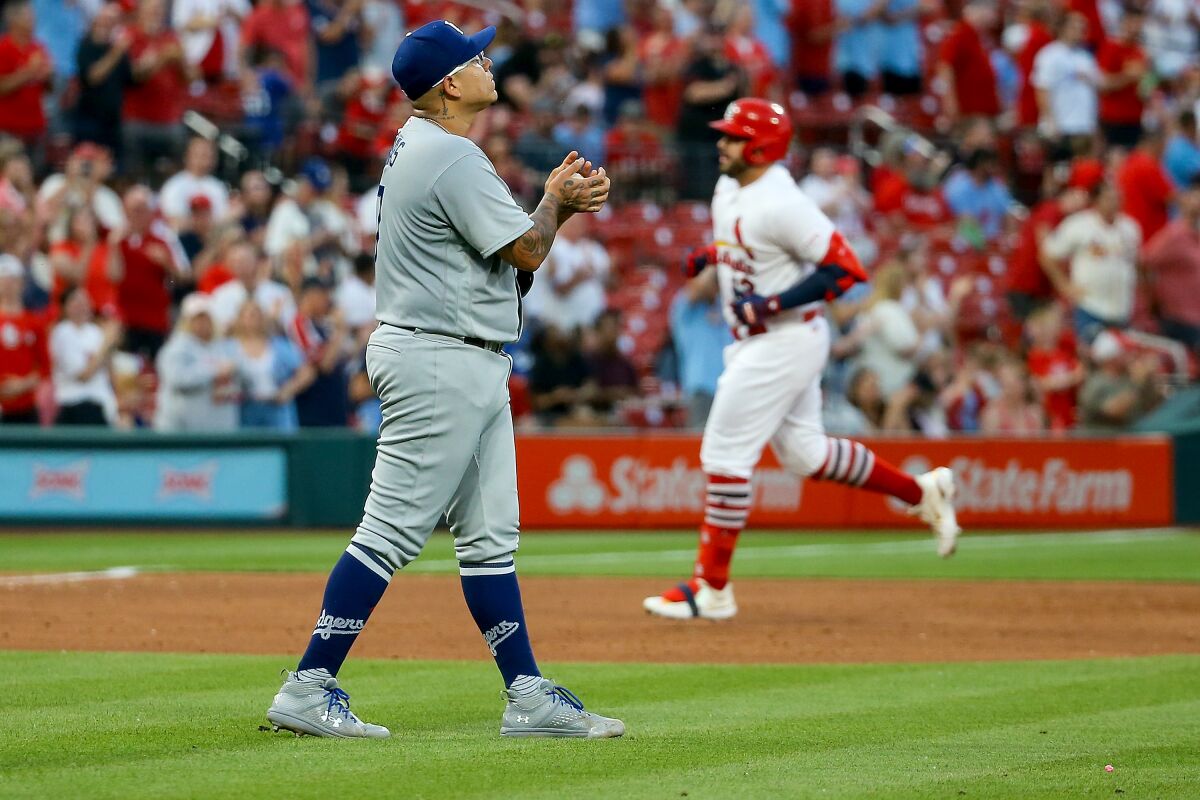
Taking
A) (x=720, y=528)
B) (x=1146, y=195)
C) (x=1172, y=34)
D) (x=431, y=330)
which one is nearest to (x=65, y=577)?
(x=720, y=528)

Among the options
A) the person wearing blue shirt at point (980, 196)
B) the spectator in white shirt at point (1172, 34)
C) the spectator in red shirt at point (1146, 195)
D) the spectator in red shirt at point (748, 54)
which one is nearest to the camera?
the spectator in red shirt at point (1146, 195)

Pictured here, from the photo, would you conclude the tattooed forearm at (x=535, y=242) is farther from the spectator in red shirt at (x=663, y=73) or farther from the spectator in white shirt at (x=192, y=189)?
the spectator in red shirt at (x=663, y=73)

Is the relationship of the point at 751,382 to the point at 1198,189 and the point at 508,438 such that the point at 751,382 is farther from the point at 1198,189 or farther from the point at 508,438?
the point at 1198,189

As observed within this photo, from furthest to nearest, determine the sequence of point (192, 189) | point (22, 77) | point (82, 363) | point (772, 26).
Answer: point (772, 26)
point (192, 189)
point (22, 77)
point (82, 363)

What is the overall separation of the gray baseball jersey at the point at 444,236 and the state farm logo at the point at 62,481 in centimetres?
1044

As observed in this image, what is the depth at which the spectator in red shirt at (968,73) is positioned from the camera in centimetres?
2314

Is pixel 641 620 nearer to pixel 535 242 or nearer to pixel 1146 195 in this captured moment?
pixel 535 242

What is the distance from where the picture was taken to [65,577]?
1184 cm

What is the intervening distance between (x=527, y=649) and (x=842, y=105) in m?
18.1

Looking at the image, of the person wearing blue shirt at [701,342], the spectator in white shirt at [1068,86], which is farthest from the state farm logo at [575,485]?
the spectator in white shirt at [1068,86]

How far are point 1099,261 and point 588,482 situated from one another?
21.1ft

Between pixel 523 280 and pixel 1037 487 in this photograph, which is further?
pixel 1037 487

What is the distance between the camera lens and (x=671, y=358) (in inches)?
724

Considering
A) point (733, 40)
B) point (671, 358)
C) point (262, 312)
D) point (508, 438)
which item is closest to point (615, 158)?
point (733, 40)
